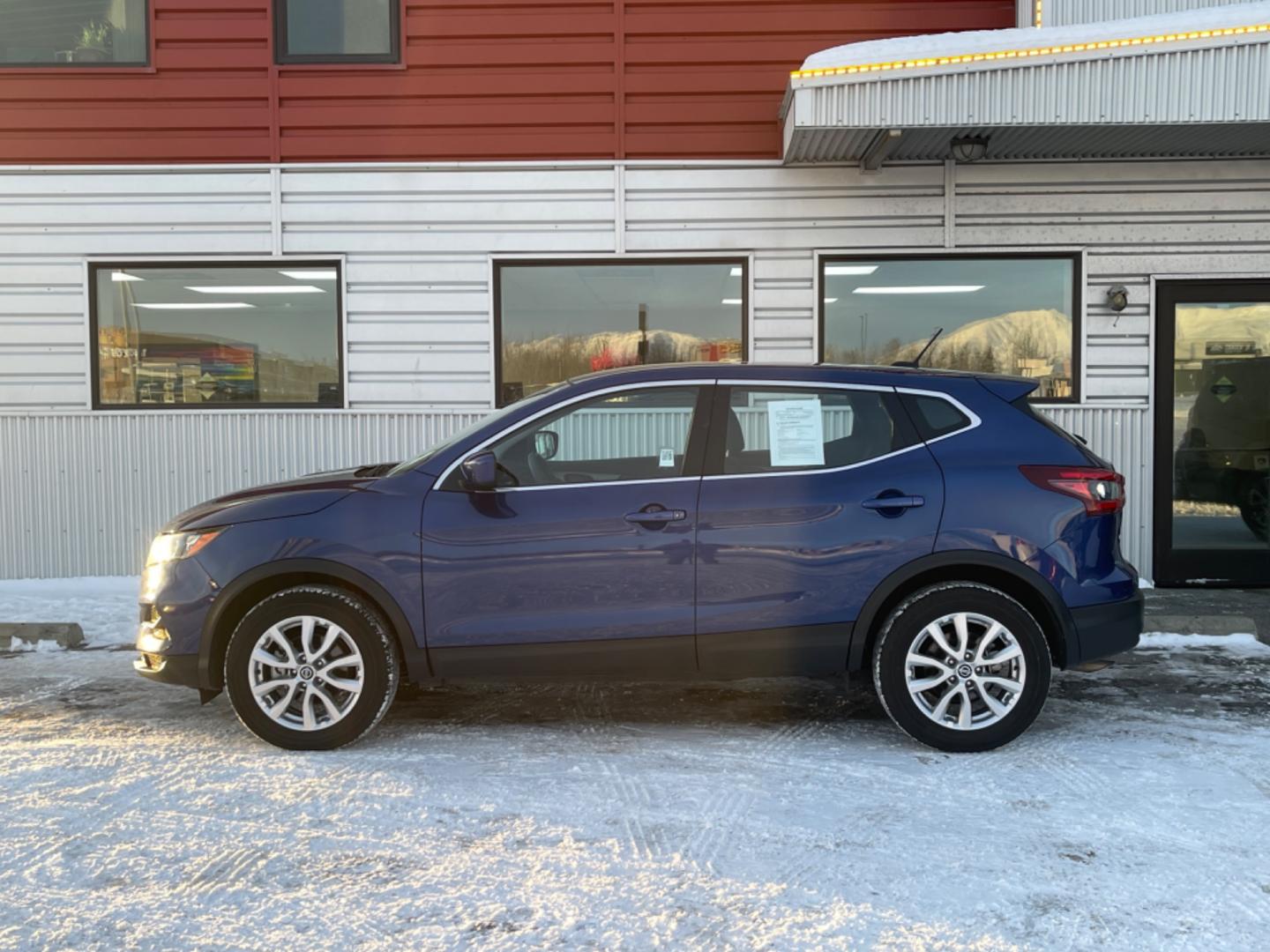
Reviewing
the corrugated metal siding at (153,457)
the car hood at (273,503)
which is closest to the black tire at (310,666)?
the car hood at (273,503)

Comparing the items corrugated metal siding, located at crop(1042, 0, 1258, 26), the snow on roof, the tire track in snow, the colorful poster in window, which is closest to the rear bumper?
the snow on roof

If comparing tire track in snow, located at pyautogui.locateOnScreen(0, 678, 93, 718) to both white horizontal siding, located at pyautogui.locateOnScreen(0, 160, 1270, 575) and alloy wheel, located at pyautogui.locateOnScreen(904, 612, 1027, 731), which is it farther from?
alloy wheel, located at pyautogui.locateOnScreen(904, 612, 1027, 731)

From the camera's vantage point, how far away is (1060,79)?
7258 mm

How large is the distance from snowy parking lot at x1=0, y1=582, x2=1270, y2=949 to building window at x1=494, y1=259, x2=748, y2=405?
13.3 feet

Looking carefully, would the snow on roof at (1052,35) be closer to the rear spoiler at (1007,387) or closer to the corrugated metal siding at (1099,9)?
the corrugated metal siding at (1099,9)

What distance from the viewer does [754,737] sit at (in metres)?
4.95

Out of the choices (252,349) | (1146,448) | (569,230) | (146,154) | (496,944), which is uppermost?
(146,154)

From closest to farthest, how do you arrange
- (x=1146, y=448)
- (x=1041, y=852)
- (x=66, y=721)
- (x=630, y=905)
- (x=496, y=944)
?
(x=496, y=944) < (x=630, y=905) < (x=1041, y=852) < (x=66, y=721) < (x=1146, y=448)

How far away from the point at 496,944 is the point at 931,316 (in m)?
7.19

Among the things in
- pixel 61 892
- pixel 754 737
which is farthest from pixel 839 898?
pixel 61 892

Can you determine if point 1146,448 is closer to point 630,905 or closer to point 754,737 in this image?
point 754,737

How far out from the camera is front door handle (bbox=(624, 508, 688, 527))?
470 cm

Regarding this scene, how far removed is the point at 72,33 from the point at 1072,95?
26.5ft

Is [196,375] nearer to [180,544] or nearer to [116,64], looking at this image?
[116,64]
